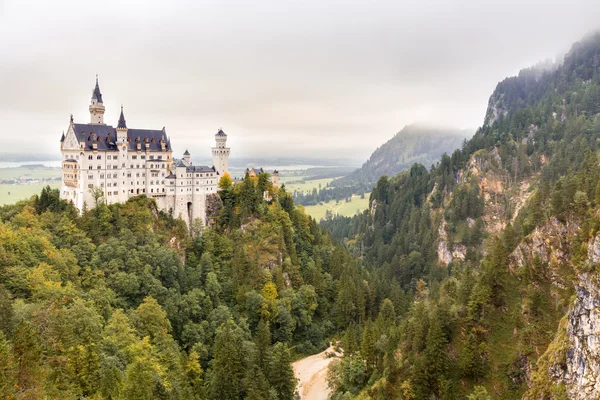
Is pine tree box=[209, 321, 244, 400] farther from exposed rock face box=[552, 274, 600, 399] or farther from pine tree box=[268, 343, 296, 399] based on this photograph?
exposed rock face box=[552, 274, 600, 399]

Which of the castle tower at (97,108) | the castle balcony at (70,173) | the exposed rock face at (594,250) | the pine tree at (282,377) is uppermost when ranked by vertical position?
the castle tower at (97,108)

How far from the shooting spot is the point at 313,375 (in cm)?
7394

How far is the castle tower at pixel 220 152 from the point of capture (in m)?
98.2

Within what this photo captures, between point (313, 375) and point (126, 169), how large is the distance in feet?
A: 168

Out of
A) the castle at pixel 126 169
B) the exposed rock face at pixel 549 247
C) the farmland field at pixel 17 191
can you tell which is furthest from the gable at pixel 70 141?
the exposed rock face at pixel 549 247

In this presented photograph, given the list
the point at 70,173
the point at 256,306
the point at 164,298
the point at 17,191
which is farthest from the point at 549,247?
the point at 17,191

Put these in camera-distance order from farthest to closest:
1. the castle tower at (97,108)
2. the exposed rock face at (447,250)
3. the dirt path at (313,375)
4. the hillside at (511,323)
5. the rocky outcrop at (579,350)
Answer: the exposed rock face at (447,250) < the castle tower at (97,108) < the dirt path at (313,375) < the hillside at (511,323) < the rocky outcrop at (579,350)

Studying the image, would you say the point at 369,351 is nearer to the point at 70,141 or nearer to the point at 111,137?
the point at 111,137

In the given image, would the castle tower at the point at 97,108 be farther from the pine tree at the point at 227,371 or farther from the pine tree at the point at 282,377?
the pine tree at the point at 282,377

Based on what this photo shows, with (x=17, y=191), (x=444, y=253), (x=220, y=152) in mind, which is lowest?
(x=444, y=253)

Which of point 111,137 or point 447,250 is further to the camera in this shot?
point 447,250

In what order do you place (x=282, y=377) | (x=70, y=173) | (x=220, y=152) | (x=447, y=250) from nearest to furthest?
(x=282, y=377), (x=70, y=173), (x=220, y=152), (x=447, y=250)

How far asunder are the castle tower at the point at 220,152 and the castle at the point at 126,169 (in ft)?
9.20

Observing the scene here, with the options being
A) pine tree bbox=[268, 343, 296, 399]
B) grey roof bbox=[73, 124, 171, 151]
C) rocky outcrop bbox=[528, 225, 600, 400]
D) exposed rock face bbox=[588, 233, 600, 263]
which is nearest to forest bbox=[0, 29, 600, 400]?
pine tree bbox=[268, 343, 296, 399]
